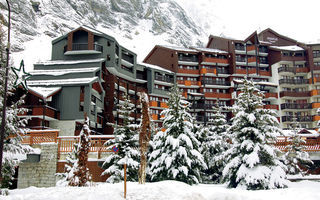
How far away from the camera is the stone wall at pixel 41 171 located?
21.6 meters

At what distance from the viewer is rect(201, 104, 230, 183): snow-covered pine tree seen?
91.4 ft

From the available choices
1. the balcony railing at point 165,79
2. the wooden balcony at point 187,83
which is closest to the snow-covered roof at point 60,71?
the balcony railing at point 165,79

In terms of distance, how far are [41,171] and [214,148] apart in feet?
52.0

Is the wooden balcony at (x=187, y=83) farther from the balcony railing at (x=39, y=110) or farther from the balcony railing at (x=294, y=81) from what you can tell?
the balcony railing at (x=39, y=110)

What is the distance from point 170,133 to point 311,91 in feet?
178

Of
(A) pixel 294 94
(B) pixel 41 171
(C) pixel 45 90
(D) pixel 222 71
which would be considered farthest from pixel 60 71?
(A) pixel 294 94

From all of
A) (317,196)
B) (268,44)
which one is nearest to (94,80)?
(317,196)

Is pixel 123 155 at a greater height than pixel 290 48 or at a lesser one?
lesser

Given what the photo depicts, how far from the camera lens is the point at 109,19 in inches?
4916

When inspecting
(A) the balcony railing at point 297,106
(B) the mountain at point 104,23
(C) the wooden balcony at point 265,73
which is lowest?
(A) the balcony railing at point 297,106

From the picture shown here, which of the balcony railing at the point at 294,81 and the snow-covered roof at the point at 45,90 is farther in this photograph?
the balcony railing at the point at 294,81

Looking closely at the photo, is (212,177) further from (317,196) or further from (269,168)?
(317,196)

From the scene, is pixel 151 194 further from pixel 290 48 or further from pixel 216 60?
pixel 290 48

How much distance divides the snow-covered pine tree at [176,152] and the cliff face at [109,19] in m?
69.3
